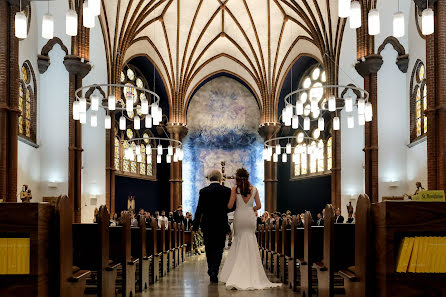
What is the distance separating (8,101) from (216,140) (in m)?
21.6

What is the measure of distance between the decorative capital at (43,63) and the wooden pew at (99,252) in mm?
13977

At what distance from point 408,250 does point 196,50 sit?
2790 centimetres

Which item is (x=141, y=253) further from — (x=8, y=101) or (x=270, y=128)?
(x=270, y=128)

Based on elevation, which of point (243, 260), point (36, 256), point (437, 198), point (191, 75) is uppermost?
point (191, 75)

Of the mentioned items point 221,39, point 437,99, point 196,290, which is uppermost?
point 221,39

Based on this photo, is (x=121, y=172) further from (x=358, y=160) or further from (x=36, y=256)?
(x=36, y=256)

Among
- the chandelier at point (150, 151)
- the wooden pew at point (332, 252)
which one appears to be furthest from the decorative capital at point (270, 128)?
the wooden pew at point (332, 252)

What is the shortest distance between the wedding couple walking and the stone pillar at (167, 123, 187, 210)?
22.3 m

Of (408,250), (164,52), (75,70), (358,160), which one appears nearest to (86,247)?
(408,250)

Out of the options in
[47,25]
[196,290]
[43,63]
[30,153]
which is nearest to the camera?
[196,290]

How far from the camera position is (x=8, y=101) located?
44.0 feet

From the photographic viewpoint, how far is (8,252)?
15.3ft

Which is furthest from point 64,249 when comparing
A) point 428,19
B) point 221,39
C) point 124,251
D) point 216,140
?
point 216,140

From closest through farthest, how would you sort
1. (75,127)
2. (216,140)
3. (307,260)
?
(307,260) < (75,127) < (216,140)
